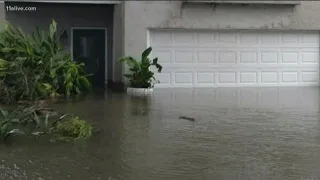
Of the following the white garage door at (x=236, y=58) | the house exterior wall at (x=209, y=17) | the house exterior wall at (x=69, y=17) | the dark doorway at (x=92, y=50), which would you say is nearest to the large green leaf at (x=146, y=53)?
the house exterior wall at (x=209, y=17)

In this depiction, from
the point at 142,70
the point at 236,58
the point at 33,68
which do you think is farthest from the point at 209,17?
the point at 33,68

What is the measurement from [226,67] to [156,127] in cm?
747

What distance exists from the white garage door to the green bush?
334cm

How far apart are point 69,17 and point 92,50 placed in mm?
1365

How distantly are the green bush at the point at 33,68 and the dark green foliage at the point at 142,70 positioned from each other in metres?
1.71

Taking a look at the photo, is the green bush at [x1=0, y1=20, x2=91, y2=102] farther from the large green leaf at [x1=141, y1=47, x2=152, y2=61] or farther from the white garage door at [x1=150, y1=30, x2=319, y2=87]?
the white garage door at [x1=150, y1=30, x2=319, y2=87]

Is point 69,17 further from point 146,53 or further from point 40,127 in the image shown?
point 40,127

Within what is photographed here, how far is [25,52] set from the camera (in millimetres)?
10594

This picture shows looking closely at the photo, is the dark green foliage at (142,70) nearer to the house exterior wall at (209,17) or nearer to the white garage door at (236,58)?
the house exterior wall at (209,17)

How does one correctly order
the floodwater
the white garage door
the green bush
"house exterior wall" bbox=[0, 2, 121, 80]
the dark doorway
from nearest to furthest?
1. the floodwater
2. the green bush
3. the white garage door
4. "house exterior wall" bbox=[0, 2, 121, 80]
5. the dark doorway

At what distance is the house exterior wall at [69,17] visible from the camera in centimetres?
1507

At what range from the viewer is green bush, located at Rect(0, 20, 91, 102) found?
10.2 meters

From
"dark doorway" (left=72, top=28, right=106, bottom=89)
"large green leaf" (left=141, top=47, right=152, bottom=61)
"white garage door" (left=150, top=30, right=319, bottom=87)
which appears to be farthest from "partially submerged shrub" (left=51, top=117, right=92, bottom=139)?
"dark doorway" (left=72, top=28, right=106, bottom=89)

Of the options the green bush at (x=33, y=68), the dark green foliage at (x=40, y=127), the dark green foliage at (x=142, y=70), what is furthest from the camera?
the dark green foliage at (x=142, y=70)
